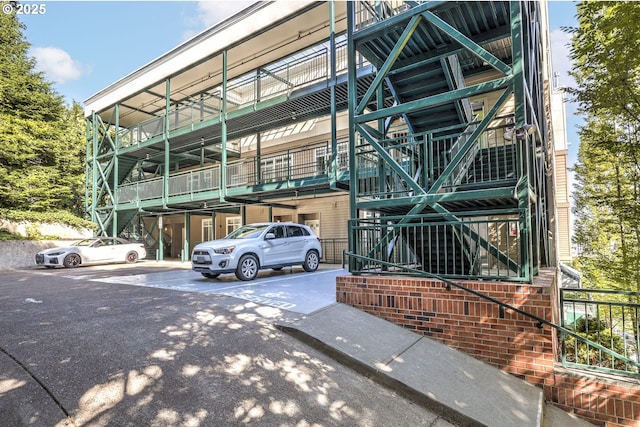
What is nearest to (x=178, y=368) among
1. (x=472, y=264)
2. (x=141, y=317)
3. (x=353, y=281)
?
(x=141, y=317)

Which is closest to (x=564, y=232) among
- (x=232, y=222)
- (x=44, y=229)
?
(x=232, y=222)

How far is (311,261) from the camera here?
434 inches

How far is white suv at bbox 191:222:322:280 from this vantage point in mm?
8750

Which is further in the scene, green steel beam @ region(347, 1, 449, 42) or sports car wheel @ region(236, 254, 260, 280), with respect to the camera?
sports car wheel @ region(236, 254, 260, 280)

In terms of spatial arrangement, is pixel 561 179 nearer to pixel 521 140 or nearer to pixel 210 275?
pixel 521 140

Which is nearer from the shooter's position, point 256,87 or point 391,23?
point 391,23

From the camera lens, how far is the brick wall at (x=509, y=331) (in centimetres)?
400

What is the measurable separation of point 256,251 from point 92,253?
942cm

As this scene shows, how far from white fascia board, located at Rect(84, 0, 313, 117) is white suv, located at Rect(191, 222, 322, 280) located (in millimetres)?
7679

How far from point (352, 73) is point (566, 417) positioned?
20.1ft

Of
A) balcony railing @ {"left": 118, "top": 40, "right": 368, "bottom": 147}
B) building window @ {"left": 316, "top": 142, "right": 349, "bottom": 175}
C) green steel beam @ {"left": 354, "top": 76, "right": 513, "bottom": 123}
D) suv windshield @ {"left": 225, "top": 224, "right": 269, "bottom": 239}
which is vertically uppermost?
balcony railing @ {"left": 118, "top": 40, "right": 368, "bottom": 147}

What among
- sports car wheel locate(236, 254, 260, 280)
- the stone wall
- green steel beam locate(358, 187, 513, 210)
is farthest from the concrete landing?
the stone wall

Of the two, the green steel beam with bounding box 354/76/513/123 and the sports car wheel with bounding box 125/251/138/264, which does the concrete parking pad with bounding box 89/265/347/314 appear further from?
the sports car wheel with bounding box 125/251/138/264

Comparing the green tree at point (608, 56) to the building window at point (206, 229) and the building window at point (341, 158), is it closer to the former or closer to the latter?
the building window at point (341, 158)
